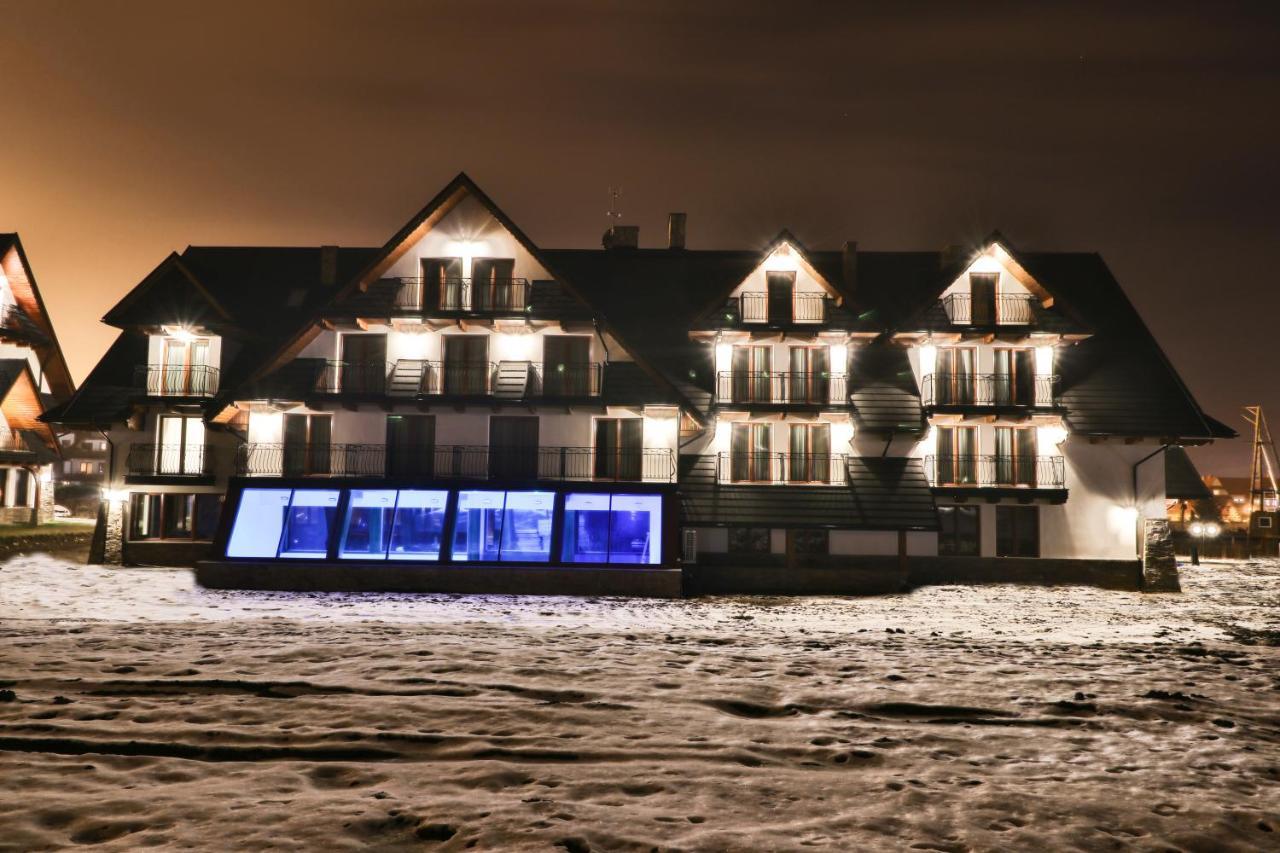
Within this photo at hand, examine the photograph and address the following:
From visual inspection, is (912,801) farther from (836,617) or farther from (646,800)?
(836,617)

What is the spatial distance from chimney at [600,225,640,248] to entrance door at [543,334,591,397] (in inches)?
349

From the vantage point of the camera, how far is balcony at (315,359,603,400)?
28.6m

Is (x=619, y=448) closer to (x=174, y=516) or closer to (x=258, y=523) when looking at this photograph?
(x=258, y=523)

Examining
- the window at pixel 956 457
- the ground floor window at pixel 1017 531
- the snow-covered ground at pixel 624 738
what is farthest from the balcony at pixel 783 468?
the snow-covered ground at pixel 624 738

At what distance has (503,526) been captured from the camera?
1025 inches

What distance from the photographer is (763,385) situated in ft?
99.4

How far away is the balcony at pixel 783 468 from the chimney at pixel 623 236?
1146 centimetres

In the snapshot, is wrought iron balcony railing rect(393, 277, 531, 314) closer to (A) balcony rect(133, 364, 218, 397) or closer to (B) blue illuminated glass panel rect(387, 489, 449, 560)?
(B) blue illuminated glass panel rect(387, 489, 449, 560)

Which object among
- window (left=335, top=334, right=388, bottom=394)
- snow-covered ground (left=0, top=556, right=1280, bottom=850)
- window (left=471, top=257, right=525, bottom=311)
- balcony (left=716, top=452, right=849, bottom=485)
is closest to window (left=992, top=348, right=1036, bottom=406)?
balcony (left=716, top=452, right=849, bottom=485)

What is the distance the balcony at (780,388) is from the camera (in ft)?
98.2

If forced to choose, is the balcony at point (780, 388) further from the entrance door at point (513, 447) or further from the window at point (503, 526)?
the window at point (503, 526)

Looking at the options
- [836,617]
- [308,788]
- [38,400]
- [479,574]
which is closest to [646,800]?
[308,788]

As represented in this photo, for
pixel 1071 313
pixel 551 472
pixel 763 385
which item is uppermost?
pixel 1071 313

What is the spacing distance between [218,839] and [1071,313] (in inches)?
1187
